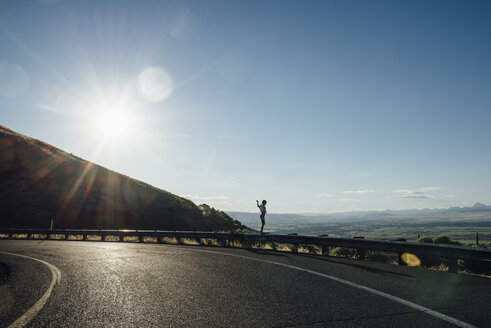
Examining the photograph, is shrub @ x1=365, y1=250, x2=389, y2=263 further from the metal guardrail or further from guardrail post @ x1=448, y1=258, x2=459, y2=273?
guardrail post @ x1=448, y1=258, x2=459, y2=273

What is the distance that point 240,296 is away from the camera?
16.6 ft

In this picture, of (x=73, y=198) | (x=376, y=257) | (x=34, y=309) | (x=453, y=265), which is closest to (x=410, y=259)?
(x=453, y=265)

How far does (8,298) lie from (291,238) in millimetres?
9903

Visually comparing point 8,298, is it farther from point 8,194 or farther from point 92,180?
point 92,180

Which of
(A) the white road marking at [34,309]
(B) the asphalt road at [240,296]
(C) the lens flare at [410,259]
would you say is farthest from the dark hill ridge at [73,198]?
(C) the lens flare at [410,259]

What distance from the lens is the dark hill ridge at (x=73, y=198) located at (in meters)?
32.5

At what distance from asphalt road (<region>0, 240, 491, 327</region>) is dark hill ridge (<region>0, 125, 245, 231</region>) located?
92.0 feet

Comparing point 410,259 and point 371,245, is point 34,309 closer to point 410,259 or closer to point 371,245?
point 371,245

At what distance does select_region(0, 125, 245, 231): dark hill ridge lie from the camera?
107ft

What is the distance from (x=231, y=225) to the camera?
42156 millimetres

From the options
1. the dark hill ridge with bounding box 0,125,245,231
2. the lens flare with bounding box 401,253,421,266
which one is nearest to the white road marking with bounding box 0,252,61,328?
the lens flare with bounding box 401,253,421,266

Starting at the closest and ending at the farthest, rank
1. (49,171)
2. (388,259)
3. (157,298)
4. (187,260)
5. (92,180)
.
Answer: (157,298) < (187,260) < (388,259) < (49,171) < (92,180)

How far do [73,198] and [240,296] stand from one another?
37379mm

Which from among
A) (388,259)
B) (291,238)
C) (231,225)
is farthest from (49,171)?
(388,259)
